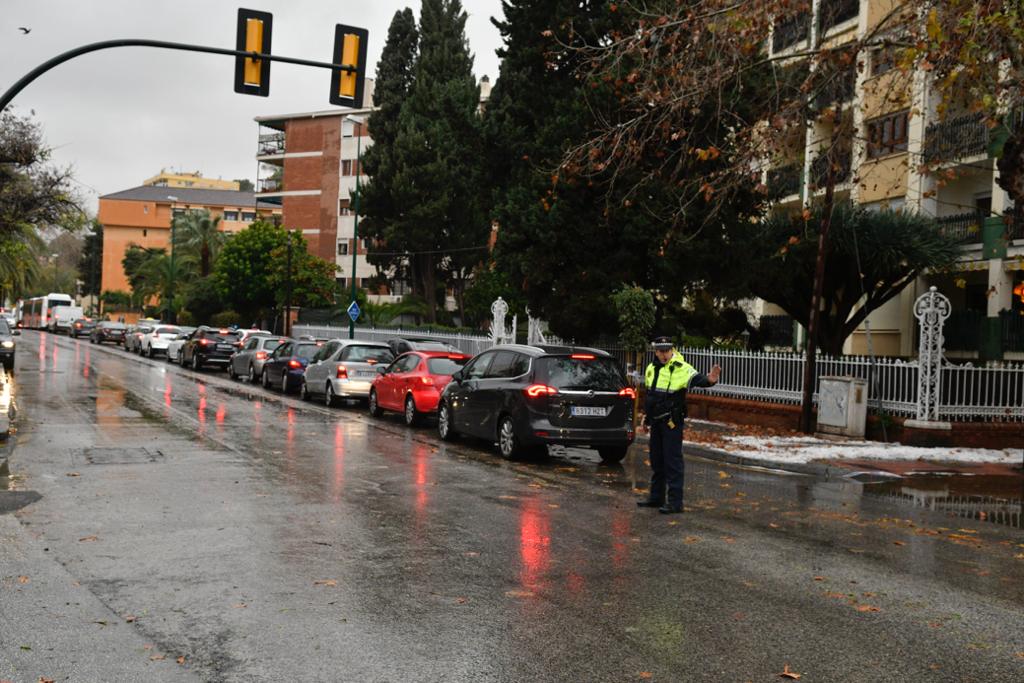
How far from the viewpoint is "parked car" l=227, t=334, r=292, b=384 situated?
31781 mm

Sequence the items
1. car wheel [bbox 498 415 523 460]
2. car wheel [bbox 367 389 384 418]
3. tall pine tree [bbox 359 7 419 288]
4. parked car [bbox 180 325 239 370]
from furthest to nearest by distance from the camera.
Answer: tall pine tree [bbox 359 7 419 288] < parked car [bbox 180 325 239 370] < car wheel [bbox 367 389 384 418] < car wheel [bbox 498 415 523 460]

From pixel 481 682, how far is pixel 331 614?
4.99 feet

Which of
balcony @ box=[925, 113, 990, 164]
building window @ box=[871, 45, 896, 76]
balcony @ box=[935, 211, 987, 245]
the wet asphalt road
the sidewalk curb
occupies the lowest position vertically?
the sidewalk curb

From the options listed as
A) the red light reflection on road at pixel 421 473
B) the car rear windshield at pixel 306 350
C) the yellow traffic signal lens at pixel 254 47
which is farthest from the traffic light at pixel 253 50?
the car rear windshield at pixel 306 350

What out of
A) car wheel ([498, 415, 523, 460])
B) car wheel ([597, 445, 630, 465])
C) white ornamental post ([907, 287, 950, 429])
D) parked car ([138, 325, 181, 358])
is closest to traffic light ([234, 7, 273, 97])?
car wheel ([498, 415, 523, 460])

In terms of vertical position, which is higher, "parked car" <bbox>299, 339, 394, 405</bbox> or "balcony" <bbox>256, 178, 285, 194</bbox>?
"balcony" <bbox>256, 178, 285, 194</bbox>

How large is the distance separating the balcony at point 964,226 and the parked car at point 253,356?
19593mm

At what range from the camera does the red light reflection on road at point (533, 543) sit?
7344 mm

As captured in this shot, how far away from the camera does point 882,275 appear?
2712 centimetres

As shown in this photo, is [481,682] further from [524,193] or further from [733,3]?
[524,193]

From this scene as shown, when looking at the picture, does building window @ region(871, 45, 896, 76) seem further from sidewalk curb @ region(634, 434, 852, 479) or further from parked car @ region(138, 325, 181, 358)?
parked car @ region(138, 325, 181, 358)

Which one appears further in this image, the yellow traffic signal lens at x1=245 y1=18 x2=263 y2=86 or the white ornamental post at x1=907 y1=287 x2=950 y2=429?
the white ornamental post at x1=907 y1=287 x2=950 y2=429

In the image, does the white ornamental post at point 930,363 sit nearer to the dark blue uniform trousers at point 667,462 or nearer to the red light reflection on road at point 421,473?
the red light reflection on road at point 421,473

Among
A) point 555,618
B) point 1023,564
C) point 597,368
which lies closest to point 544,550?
point 555,618
